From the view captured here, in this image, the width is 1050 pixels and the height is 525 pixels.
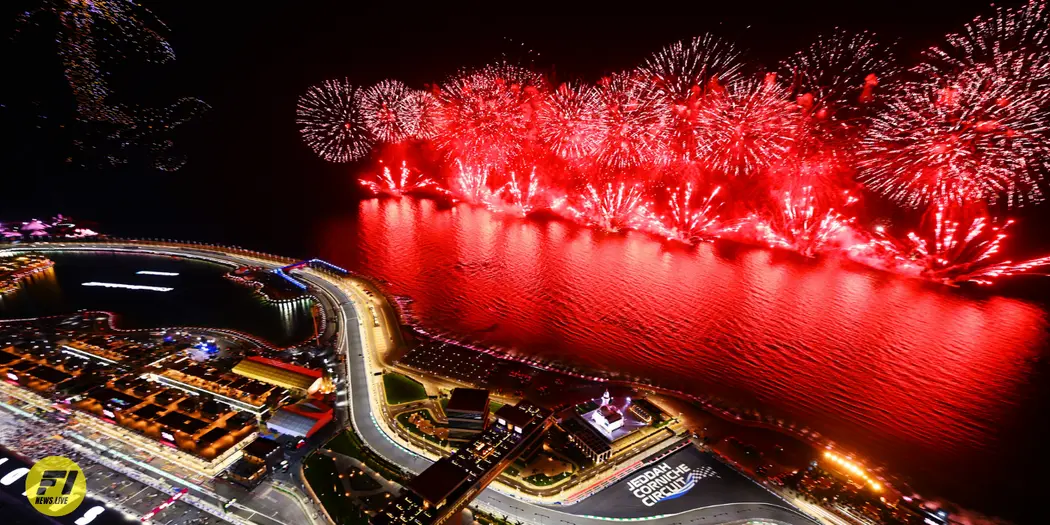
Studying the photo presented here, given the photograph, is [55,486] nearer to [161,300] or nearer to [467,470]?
[467,470]

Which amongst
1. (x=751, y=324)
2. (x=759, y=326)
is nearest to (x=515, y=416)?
(x=751, y=324)

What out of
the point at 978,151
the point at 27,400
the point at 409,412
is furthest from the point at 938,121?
the point at 27,400

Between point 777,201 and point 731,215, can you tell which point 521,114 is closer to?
point 731,215

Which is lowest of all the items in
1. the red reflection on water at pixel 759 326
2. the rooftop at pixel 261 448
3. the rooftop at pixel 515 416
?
the rooftop at pixel 261 448

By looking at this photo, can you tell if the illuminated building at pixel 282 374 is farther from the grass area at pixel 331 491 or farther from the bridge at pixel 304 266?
the bridge at pixel 304 266

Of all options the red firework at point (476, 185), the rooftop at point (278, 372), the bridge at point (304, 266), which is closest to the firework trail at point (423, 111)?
the red firework at point (476, 185)
